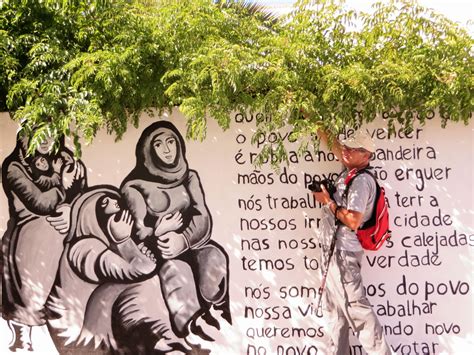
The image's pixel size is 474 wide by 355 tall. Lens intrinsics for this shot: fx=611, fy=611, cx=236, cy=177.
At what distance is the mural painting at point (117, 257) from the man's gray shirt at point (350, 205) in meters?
0.93

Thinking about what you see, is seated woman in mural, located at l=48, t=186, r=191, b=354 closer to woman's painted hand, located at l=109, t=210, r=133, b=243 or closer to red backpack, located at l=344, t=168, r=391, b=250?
woman's painted hand, located at l=109, t=210, r=133, b=243

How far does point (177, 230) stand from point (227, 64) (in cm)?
153

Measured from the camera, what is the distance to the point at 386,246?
4957mm

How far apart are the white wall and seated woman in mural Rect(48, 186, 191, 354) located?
1.99 feet

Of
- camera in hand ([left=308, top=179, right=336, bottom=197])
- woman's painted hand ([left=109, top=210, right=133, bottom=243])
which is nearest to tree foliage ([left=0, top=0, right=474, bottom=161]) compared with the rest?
camera in hand ([left=308, top=179, right=336, bottom=197])

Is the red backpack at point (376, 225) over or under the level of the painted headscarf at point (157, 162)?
under

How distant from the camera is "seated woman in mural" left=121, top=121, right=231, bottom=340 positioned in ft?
16.5

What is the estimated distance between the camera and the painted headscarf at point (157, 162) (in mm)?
5109

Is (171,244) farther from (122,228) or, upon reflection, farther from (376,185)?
(376,185)

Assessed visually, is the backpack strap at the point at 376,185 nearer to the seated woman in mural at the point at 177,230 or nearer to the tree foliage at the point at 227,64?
the tree foliage at the point at 227,64

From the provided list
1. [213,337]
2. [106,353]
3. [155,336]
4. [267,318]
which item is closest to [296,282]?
[267,318]

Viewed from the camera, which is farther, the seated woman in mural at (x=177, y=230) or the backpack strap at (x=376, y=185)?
the seated woman in mural at (x=177, y=230)

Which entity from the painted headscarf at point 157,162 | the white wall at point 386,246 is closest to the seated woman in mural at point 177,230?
the painted headscarf at point 157,162

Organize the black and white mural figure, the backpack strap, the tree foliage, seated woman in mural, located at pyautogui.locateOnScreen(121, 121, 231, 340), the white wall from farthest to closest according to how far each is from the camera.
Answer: the black and white mural figure → seated woman in mural, located at pyautogui.locateOnScreen(121, 121, 231, 340) → the white wall → the backpack strap → the tree foliage
